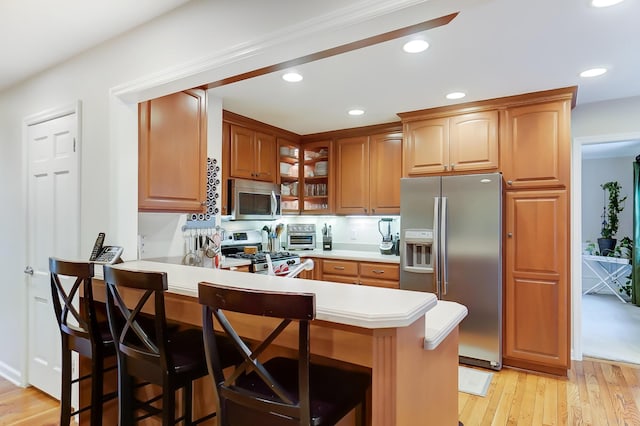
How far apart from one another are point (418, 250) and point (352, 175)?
1383 mm

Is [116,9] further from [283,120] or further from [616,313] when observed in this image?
[616,313]

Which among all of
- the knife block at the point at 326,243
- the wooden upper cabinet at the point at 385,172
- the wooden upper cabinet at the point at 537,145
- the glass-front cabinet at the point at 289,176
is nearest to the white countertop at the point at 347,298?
the wooden upper cabinet at the point at 537,145

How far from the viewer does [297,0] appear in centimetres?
146

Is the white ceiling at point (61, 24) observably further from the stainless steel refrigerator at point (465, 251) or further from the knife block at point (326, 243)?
the knife block at point (326, 243)

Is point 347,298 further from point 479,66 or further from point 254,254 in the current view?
point 254,254

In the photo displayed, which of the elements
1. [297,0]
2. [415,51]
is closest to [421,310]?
[297,0]

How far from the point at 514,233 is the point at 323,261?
6.58 feet

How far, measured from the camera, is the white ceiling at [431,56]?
1.91 m

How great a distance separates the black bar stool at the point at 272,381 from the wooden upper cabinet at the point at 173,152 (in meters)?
1.50

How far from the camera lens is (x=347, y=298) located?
129 centimetres

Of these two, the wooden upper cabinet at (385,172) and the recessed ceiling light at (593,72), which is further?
the wooden upper cabinet at (385,172)

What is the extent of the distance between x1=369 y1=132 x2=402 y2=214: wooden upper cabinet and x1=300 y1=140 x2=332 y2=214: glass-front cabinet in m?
0.65

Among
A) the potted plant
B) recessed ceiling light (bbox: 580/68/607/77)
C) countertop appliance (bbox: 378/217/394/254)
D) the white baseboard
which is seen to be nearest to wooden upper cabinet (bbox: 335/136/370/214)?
countertop appliance (bbox: 378/217/394/254)

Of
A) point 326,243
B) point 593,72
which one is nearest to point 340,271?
point 326,243
